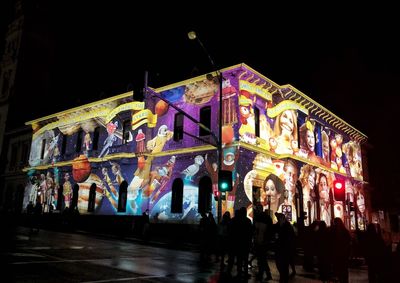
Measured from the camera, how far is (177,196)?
2562 cm

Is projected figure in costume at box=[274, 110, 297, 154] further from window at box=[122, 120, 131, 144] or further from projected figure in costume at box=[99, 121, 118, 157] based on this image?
projected figure in costume at box=[99, 121, 118, 157]

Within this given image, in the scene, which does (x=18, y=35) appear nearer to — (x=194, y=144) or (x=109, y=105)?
(x=109, y=105)

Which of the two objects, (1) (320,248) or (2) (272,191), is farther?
(2) (272,191)

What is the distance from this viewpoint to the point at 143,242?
22047 mm

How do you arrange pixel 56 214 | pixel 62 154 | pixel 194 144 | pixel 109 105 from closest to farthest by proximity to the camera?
pixel 194 144, pixel 109 105, pixel 56 214, pixel 62 154

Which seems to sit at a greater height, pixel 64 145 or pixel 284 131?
pixel 64 145

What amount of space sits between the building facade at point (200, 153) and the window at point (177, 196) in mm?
75

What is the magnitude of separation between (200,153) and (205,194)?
2.98m

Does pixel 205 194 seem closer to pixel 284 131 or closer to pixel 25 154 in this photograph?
pixel 284 131

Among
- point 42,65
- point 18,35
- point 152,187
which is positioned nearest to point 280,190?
point 152,187

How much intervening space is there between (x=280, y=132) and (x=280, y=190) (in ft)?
14.9

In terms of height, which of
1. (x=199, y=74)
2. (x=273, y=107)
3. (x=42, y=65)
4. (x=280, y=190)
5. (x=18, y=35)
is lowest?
(x=280, y=190)

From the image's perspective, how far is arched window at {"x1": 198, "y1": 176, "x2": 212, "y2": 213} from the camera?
79.5ft

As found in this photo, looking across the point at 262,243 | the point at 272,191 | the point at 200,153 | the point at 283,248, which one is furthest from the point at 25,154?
the point at 283,248
